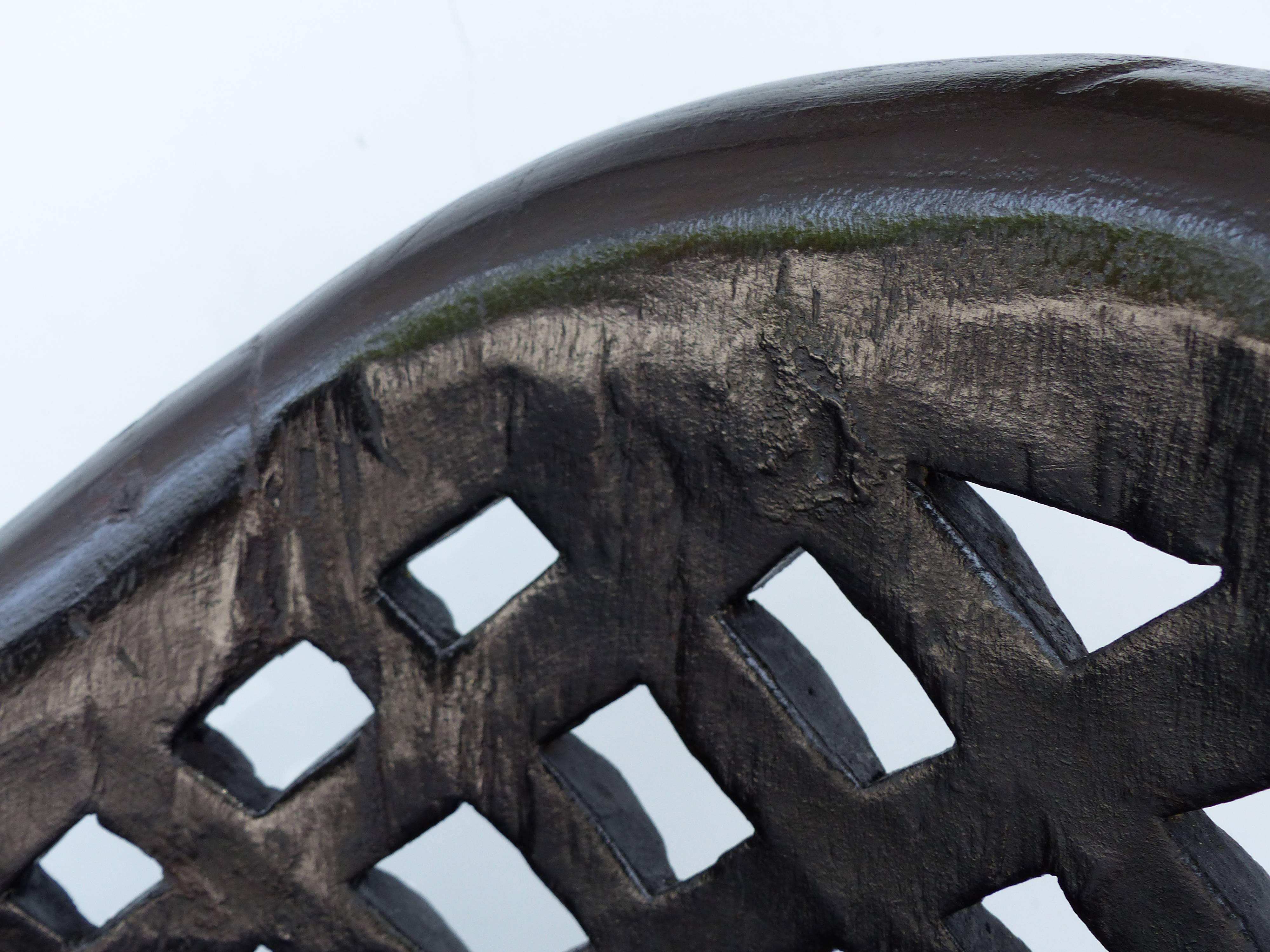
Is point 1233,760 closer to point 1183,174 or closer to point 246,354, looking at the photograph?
point 1183,174

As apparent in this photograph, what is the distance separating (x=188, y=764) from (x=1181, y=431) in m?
0.27

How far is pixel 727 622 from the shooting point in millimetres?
292

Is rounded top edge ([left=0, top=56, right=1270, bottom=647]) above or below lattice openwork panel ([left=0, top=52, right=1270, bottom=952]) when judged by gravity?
above

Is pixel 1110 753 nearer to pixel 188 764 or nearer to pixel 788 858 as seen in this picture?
pixel 788 858

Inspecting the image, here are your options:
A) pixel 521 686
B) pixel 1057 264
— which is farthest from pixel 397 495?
pixel 1057 264

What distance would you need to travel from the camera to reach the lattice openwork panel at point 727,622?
0.81 feet

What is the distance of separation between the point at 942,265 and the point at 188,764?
245mm

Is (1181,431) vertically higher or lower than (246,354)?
lower

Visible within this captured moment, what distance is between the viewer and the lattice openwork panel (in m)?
0.25

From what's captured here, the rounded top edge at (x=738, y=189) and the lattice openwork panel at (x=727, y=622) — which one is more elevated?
the rounded top edge at (x=738, y=189)

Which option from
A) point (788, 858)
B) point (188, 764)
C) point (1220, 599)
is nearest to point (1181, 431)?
point (1220, 599)

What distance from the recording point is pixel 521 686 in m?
0.31

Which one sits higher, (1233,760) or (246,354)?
(246,354)

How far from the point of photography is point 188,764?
1.08 ft
